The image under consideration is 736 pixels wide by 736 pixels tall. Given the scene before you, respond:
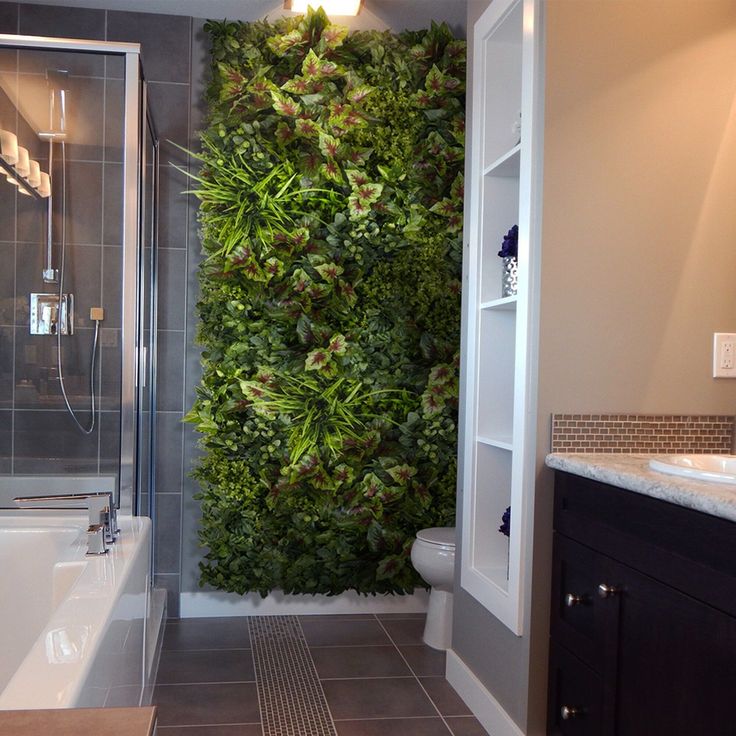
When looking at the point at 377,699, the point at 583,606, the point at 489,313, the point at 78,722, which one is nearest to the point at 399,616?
the point at 377,699

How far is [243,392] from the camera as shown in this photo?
355 cm

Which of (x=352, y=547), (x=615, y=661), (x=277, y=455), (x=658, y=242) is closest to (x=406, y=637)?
(x=352, y=547)

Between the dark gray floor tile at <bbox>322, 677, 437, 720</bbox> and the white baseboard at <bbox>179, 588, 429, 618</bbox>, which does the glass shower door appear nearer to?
the white baseboard at <bbox>179, 588, 429, 618</bbox>

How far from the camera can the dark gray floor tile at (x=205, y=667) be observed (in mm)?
2996

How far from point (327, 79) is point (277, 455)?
1572 mm

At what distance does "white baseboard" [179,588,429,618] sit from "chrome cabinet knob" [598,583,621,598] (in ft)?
6.42

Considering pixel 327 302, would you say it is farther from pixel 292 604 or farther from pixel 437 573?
pixel 292 604

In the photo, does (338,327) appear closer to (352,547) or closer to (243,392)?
(243,392)

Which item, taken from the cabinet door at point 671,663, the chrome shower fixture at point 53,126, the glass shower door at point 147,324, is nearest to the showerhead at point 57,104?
the chrome shower fixture at point 53,126

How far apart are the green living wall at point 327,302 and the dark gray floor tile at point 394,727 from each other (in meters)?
1.02

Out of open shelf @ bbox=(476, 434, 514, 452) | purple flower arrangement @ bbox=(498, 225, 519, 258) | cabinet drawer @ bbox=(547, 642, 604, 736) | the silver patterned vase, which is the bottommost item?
cabinet drawer @ bbox=(547, 642, 604, 736)

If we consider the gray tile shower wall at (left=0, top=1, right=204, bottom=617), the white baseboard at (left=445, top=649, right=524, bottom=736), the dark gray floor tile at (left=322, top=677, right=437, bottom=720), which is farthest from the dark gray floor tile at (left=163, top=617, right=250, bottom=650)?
the white baseboard at (left=445, top=649, right=524, bottom=736)

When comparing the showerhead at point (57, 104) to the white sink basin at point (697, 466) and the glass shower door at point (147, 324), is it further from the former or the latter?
the white sink basin at point (697, 466)

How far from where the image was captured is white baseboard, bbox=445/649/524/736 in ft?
8.00
